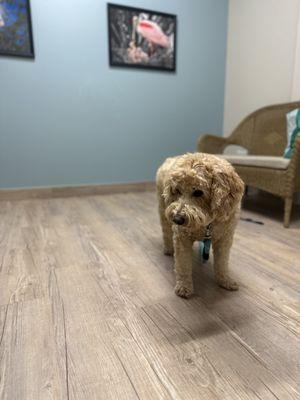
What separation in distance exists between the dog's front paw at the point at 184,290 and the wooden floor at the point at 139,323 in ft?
0.10

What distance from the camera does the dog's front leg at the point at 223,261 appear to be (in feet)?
3.55

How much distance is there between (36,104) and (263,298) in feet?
8.02

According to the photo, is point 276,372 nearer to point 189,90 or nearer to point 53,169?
point 53,169

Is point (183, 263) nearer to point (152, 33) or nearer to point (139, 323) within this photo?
point (139, 323)

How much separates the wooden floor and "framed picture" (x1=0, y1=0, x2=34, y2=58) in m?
1.69

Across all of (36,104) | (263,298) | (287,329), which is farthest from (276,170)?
(36,104)

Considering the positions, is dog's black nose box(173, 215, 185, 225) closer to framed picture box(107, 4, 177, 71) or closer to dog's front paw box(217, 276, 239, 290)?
dog's front paw box(217, 276, 239, 290)

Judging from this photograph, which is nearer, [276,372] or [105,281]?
[276,372]

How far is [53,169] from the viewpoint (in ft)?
8.84

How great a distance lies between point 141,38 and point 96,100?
0.77 metres

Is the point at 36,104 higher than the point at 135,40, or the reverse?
the point at 135,40

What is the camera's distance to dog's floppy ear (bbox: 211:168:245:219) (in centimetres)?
90

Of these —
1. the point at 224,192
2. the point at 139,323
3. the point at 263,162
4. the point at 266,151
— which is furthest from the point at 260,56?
the point at 139,323

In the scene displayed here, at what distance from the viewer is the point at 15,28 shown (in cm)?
235
